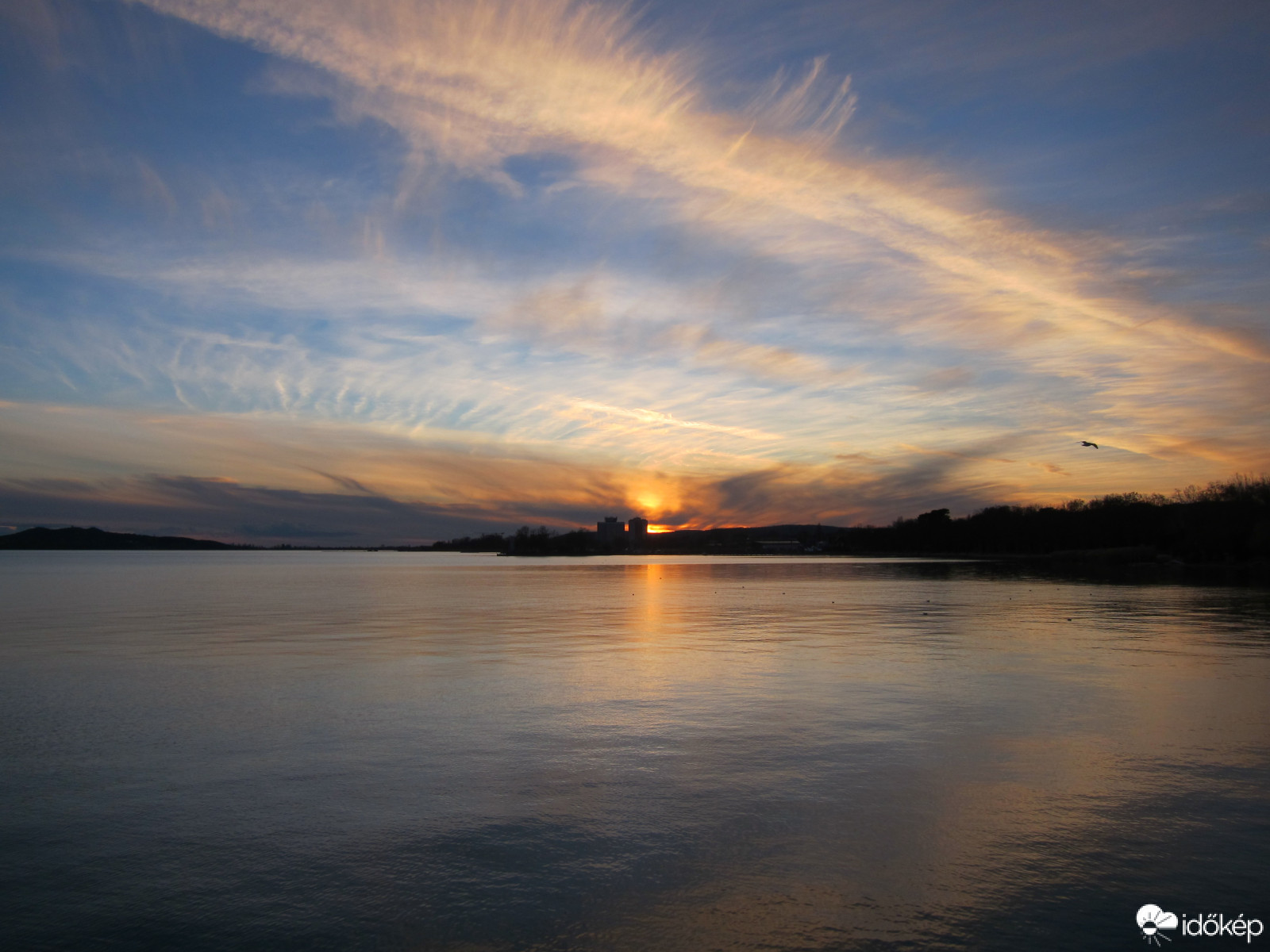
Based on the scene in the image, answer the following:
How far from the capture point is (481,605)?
42.0 meters

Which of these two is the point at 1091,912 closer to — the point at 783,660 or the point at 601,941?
the point at 601,941

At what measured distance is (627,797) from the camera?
9781 millimetres

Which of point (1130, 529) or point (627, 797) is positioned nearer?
point (627, 797)

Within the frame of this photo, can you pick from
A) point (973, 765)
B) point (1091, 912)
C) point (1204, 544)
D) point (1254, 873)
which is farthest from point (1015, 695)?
point (1204, 544)

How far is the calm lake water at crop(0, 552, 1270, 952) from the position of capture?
6.80 meters

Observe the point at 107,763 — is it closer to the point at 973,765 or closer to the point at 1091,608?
the point at 973,765

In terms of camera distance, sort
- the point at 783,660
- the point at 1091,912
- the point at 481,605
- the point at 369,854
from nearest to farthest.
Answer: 1. the point at 1091,912
2. the point at 369,854
3. the point at 783,660
4. the point at 481,605

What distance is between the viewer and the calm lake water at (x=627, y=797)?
680cm

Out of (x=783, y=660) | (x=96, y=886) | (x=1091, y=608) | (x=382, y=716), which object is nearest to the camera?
(x=96, y=886)

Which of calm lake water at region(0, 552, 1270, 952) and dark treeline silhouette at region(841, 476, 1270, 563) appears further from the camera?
dark treeline silhouette at region(841, 476, 1270, 563)

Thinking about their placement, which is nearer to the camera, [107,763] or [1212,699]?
[107,763]

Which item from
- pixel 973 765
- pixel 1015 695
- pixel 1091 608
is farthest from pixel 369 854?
pixel 1091 608

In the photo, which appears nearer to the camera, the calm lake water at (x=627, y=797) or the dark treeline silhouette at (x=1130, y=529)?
the calm lake water at (x=627, y=797)

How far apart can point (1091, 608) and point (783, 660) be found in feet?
79.0
